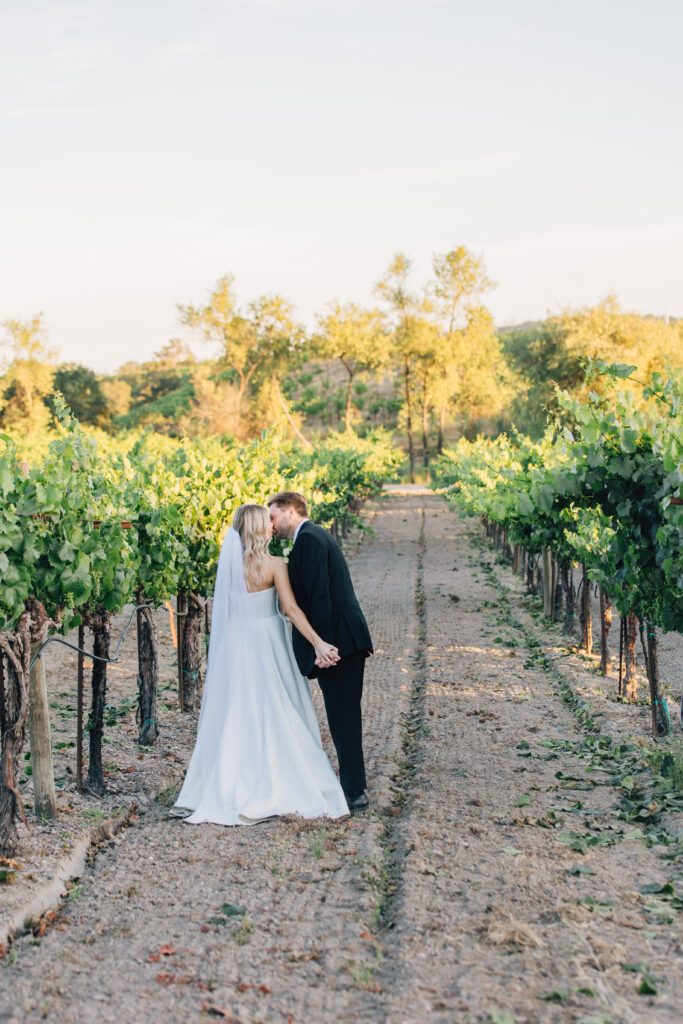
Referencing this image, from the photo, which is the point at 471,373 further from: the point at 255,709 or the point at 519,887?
the point at 519,887

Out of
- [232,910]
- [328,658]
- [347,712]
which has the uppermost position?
[328,658]

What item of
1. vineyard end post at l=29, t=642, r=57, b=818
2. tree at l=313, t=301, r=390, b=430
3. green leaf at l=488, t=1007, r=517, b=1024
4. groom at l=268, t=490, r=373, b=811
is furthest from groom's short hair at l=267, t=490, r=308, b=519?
tree at l=313, t=301, r=390, b=430

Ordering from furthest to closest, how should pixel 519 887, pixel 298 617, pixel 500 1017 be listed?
pixel 298 617 → pixel 519 887 → pixel 500 1017

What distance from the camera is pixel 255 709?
19.3 feet

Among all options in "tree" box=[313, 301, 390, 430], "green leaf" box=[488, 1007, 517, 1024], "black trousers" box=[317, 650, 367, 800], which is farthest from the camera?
"tree" box=[313, 301, 390, 430]

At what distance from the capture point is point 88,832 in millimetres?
5555

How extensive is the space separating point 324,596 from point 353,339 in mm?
55116

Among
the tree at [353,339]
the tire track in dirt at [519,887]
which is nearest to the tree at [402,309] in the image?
the tree at [353,339]

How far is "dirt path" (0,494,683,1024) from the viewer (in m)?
3.58

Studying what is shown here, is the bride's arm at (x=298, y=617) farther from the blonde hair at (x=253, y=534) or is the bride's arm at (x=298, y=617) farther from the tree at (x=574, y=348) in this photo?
the tree at (x=574, y=348)

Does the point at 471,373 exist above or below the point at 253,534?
above

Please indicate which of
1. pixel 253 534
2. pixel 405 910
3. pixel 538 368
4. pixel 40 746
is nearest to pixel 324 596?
pixel 253 534

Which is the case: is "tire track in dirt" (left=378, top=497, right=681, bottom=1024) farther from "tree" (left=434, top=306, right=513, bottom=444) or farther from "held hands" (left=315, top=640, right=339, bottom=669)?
"tree" (left=434, top=306, right=513, bottom=444)

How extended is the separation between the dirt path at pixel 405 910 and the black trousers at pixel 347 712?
10.4 inches
